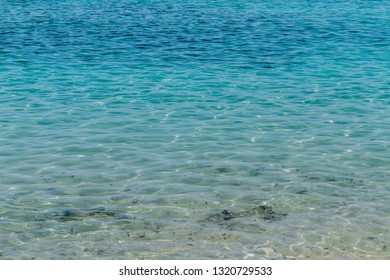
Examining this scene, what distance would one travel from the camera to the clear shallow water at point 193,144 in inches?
573

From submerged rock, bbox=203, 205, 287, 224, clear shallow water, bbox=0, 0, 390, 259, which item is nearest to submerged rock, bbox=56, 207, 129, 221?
clear shallow water, bbox=0, 0, 390, 259

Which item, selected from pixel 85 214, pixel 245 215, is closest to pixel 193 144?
pixel 245 215

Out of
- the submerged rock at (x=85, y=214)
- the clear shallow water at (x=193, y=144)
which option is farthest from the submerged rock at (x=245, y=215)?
the submerged rock at (x=85, y=214)

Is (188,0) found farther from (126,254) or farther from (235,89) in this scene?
(126,254)

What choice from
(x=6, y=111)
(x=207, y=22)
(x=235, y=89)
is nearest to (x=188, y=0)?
(x=207, y=22)

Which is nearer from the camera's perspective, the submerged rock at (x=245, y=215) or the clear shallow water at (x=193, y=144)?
the clear shallow water at (x=193, y=144)

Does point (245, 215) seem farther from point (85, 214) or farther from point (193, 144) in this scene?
point (193, 144)

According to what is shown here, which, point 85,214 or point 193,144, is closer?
point 85,214

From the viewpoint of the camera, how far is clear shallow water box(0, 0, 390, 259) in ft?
47.8

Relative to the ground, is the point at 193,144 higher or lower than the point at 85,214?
lower

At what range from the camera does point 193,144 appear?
66.6 ft

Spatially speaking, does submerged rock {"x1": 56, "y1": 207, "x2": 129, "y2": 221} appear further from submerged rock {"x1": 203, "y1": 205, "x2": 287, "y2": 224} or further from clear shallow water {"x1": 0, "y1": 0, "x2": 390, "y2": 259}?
submerged rock {"x1": 203, "y1": 205, "x2": 287, "y2": 224}

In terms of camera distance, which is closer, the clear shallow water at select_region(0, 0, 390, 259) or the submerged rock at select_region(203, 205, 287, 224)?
the clear shallow water at select_region(0, 0, 390, 259)

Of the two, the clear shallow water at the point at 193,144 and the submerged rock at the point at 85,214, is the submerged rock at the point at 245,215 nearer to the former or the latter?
the clear shallow water at the point at 193,144
